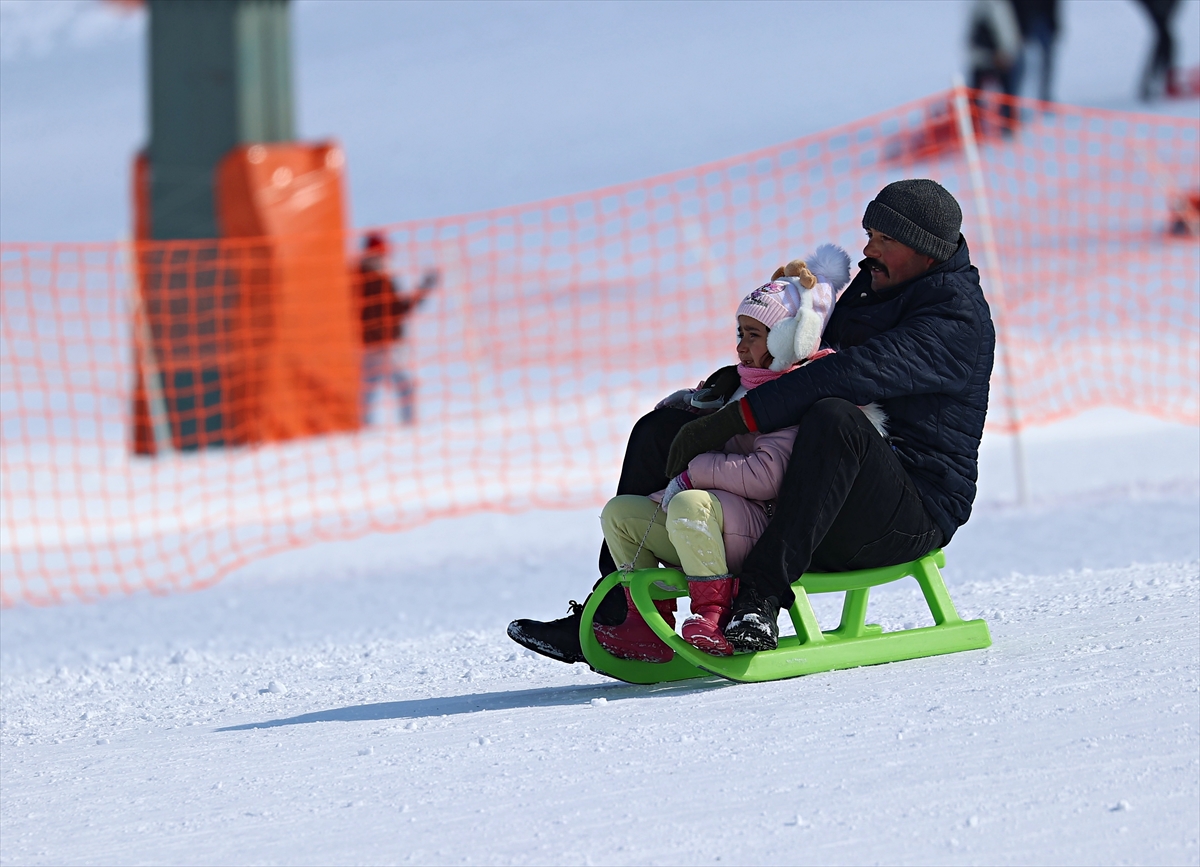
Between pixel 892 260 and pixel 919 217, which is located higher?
pixel 919 217

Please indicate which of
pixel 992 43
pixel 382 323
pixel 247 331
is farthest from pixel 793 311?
pixel 992 43

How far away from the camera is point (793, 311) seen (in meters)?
3.38

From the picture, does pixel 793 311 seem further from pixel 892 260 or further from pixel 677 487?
pixel 677 487

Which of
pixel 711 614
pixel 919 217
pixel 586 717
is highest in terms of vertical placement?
pixel 919 217

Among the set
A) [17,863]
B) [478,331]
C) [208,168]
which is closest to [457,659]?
[17,863]

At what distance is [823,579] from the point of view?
11.3ft

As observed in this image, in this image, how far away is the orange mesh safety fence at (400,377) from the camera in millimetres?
8602

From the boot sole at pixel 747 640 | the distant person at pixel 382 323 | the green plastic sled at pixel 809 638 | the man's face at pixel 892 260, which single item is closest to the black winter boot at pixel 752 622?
the boot sole at pixel 747 640

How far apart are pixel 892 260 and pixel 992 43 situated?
2000cm

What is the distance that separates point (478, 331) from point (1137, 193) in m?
8.14

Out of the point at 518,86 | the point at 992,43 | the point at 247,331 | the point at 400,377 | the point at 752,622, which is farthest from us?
the point at 518,86

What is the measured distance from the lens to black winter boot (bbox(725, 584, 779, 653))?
3.25 metres

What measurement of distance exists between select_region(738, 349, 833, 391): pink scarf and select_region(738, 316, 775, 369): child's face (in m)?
0.02

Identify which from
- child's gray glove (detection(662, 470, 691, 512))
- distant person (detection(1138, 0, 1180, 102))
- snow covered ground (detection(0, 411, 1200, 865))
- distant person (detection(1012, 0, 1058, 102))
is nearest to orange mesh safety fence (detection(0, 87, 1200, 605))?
snow covered ground (detection(0, 411, 1200, 865))
